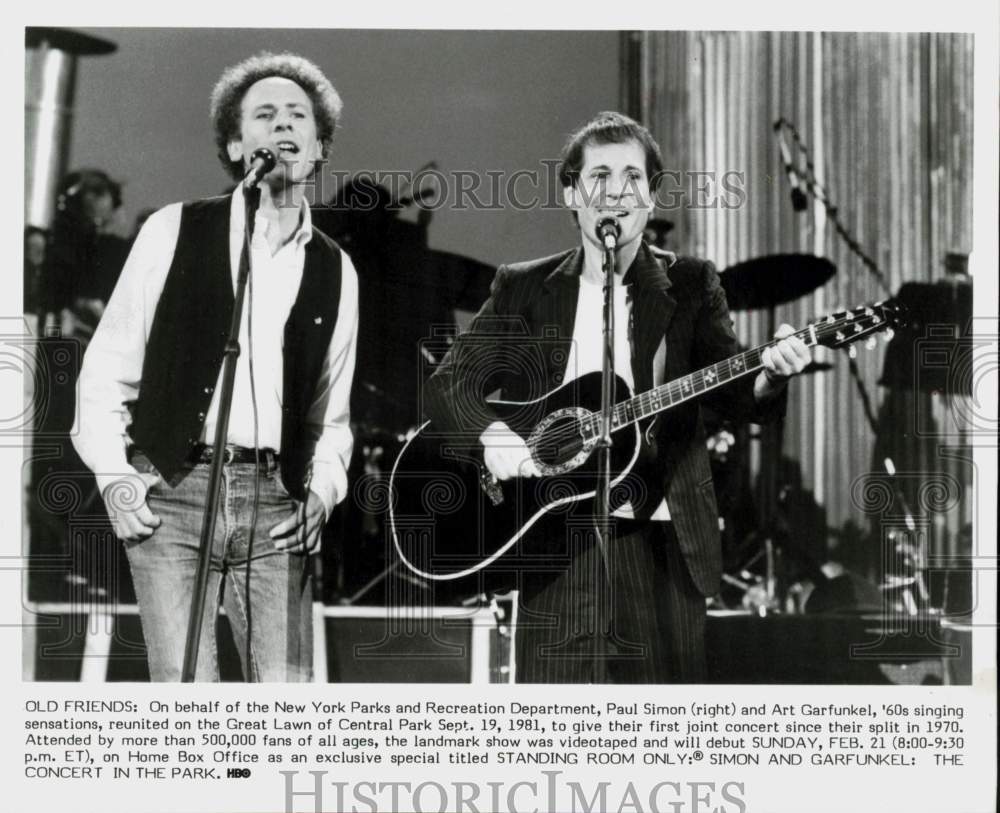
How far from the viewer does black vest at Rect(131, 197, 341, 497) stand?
12.4 ft

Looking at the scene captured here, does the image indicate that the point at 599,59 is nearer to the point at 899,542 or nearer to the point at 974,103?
the point at 974,103

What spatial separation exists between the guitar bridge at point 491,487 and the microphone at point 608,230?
0.82m

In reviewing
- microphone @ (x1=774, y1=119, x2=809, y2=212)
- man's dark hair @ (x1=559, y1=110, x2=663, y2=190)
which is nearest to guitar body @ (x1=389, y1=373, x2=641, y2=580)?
man's dark hair @ (x1=559, y1=110, x2=663, y2=190)

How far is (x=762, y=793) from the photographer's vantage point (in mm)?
3734

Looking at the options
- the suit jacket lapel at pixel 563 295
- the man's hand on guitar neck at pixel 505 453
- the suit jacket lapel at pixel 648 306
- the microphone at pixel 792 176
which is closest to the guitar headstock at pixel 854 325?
the microphone at pixel 792 176

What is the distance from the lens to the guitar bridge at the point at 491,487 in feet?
12.4

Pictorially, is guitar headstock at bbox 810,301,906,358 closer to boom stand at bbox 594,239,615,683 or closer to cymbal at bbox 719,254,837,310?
cymbal at bbox 719,254,837,310

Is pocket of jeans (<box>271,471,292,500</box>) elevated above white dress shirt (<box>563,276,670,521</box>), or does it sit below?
below

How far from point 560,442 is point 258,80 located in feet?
5.01

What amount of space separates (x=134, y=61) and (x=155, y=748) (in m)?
2.22

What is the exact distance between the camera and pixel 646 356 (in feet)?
12.4

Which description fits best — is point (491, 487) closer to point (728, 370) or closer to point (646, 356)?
point (646, 356)

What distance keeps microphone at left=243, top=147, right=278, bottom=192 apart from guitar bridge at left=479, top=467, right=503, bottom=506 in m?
1.18

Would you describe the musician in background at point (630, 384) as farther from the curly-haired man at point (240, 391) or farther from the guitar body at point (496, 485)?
the curly-haired man at point (240, 391)
